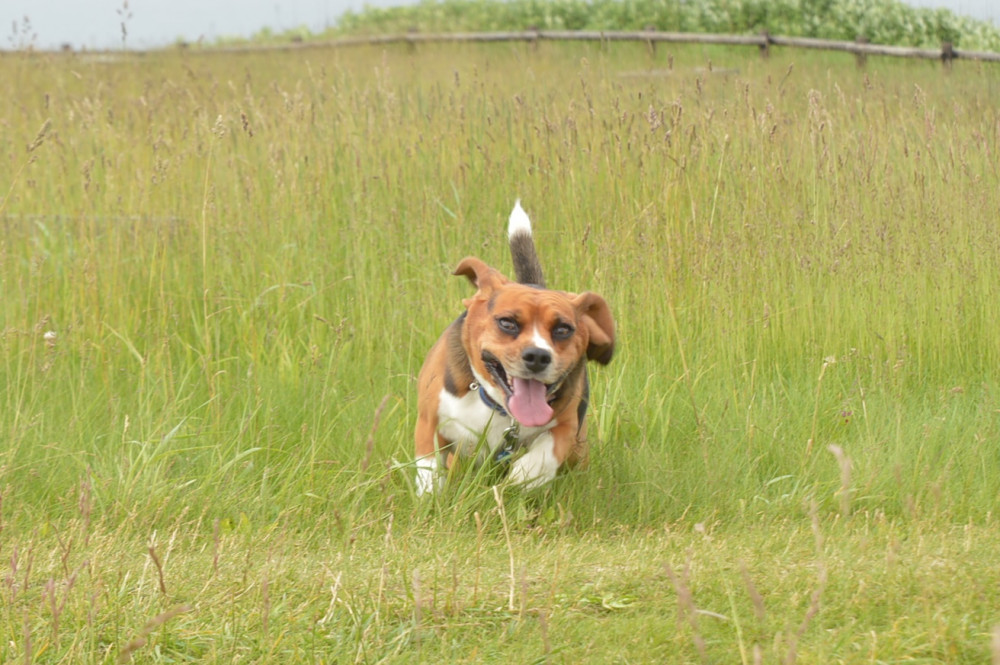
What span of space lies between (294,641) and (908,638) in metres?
1.58

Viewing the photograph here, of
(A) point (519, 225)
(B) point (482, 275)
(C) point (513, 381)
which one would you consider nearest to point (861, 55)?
(A) point (519, 225)

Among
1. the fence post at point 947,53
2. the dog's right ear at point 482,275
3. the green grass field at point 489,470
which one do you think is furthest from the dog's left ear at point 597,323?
the fence post at point 947,53

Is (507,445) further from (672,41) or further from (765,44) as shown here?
(672,41)

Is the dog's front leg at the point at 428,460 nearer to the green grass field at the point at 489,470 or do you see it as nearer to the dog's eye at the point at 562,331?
the green grass field at the point at 489,470

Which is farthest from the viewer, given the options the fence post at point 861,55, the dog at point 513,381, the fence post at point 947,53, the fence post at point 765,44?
the fence post at point 765,44

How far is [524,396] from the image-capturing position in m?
3.82

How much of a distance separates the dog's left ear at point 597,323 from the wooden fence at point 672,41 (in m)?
9.17

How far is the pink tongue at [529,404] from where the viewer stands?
149 inches

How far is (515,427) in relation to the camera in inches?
160

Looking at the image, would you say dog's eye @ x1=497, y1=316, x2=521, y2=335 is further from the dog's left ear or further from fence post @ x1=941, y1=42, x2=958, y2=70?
fence post @ x1=941, y1=42, x2=958, y2=70

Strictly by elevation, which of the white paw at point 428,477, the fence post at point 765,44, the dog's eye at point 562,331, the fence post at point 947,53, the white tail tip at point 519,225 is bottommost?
the white paw at point 428,477

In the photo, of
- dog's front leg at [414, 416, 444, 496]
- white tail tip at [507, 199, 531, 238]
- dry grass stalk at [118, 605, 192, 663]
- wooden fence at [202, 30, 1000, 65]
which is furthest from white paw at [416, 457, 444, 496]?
wooden fence at [202, 30, 1000, 65]

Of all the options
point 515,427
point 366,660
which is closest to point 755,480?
point 515,427

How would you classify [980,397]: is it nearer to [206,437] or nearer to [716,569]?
[716,569]
